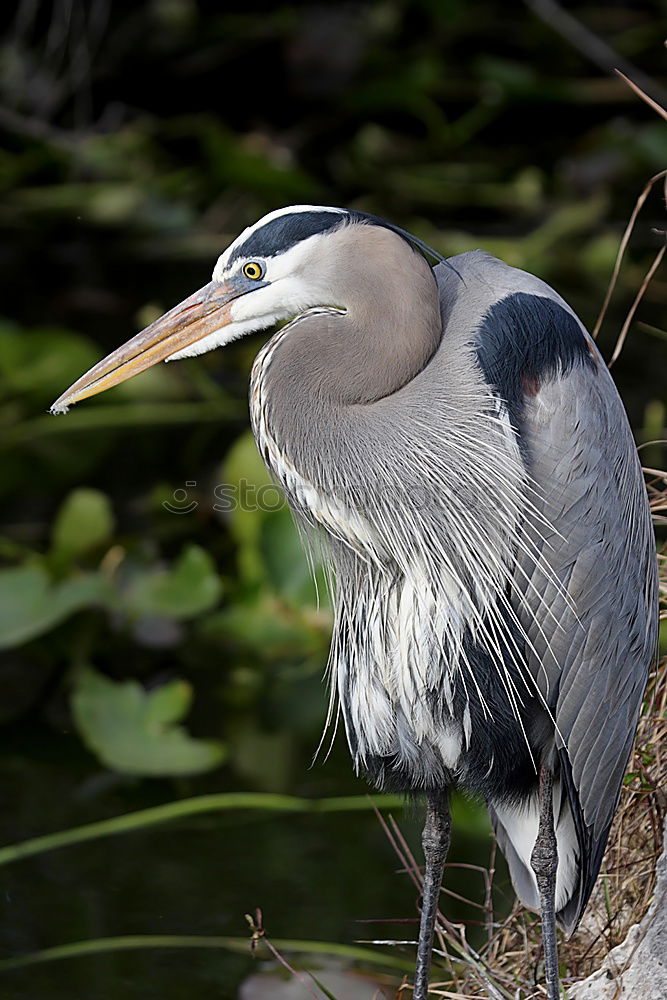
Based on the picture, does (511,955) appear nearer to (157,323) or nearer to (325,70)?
(157,323)

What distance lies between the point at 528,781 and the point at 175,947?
0.76 m

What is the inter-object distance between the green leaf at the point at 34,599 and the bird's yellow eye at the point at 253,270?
1.21 meters

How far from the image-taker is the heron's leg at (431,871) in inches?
78.9

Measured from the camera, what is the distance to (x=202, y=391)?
426cm

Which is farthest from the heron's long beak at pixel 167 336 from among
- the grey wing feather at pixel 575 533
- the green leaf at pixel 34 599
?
the green leaf at pixel 34 599

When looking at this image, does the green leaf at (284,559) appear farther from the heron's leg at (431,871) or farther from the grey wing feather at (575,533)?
the grey wing feather at (575,533)

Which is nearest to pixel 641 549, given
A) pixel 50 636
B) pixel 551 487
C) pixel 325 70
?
pixel 551 487

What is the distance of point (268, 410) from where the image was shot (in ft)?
6.10

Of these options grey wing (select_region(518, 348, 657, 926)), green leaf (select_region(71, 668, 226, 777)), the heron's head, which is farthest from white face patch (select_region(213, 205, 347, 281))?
green leaf (select_region(71, 668, 226, 777))

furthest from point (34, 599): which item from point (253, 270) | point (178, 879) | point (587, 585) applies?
point (587, 585)

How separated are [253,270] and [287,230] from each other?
2.8 inches

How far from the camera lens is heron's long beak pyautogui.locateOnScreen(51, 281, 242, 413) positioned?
1.88 metres

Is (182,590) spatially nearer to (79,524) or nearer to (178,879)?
(79,524)

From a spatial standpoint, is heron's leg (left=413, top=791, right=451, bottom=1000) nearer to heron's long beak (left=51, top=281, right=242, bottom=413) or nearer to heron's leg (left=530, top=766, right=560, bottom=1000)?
heron's leg (left=530, top=766, right=560, bottom=1000)
